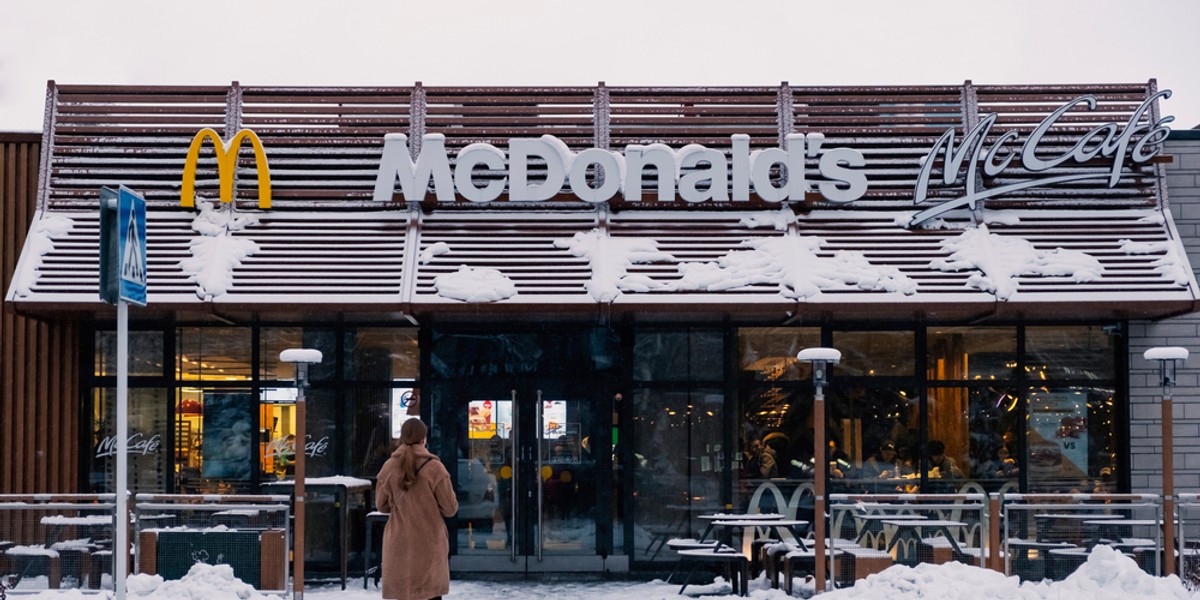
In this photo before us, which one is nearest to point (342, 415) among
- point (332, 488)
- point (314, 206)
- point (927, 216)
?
point (332, 488)

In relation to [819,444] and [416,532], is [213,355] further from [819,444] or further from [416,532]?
[819,444]

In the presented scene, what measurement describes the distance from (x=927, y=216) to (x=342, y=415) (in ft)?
24.2

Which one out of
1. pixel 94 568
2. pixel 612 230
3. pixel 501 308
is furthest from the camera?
pixel 612 230

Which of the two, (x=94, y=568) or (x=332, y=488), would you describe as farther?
(x=332, y=488)

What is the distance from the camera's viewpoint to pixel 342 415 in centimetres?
1498

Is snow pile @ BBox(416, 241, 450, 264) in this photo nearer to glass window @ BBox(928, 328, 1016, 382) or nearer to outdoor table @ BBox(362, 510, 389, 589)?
outdoor table @ BBox(362, 510, 389, 589)

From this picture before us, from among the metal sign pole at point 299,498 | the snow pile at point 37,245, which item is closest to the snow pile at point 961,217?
the metal sign pole at point 299,498

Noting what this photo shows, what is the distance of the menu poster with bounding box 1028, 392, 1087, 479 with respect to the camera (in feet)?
49.2

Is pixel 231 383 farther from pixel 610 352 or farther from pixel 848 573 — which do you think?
pixel 848 573

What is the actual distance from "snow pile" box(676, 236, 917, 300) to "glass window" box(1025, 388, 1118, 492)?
2706 millimetres

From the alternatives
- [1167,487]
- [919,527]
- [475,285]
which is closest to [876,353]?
[919,527]

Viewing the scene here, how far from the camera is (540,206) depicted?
14734 mm

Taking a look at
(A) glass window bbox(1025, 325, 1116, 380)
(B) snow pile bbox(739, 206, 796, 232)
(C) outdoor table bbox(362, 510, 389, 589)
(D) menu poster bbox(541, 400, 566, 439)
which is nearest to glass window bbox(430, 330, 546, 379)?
(D) menu poster bbox(541, 400, 566, 439)

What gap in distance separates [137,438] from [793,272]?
8094mm
